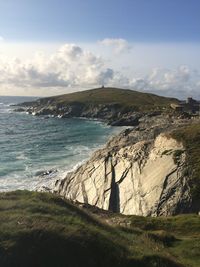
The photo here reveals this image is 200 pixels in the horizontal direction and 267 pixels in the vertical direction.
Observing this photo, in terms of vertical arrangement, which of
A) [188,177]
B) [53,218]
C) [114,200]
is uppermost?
[53,218]

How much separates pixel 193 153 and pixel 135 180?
875cm

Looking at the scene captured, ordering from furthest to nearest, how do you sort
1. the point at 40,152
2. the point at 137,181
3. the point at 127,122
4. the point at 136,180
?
the point at 127,122 < the point at 40,152 < the point at 136,180 < the point at 137,181

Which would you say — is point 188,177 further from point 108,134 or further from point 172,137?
point 108,134

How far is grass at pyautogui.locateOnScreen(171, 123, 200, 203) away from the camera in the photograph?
46.9 meters

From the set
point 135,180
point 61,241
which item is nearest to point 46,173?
point 135,180

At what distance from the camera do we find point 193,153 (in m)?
55.2

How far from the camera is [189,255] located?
79.6 ft

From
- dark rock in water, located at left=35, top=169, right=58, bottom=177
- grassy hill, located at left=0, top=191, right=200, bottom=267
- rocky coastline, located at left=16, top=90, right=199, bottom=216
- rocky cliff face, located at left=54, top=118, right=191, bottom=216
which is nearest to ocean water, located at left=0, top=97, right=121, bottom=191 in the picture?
dark rock in water, located at left=35, top=169, right=58, bottom=177

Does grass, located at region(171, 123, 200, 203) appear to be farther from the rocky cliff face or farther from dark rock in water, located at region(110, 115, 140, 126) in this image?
dark rock in water, located at region(110, 115, 140, 126)

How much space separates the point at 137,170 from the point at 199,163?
342 inches

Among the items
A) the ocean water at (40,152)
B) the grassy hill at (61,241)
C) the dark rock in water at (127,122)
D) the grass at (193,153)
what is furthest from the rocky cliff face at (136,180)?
the dark rock in water at (127,122)

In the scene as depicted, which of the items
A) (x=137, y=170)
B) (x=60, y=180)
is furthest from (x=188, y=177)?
(x=60, y=180)

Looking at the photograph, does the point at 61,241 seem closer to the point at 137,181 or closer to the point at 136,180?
the point at 137,181

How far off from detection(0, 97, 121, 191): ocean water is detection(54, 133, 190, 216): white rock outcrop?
735 centimetres
